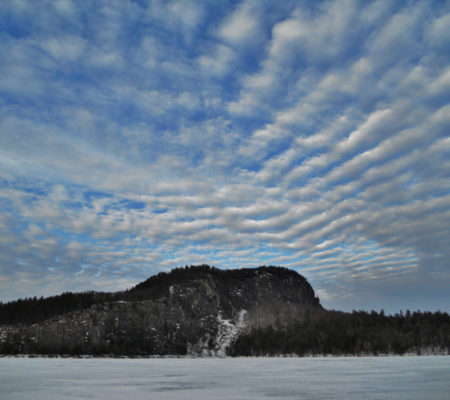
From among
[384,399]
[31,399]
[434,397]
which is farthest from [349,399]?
[31,399]

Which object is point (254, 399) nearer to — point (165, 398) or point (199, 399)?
point (199, 399)

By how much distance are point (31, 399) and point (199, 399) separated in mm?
10790

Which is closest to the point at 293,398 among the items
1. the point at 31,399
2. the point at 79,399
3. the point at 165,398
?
the point at 165,398

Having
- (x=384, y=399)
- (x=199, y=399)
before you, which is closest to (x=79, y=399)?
(x=199, y=399)

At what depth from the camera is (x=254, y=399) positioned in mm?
26297

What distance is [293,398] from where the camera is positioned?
27.1m

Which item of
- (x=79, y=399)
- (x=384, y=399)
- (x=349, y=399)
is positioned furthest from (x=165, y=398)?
(x=384, y=399)

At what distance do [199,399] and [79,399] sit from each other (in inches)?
307

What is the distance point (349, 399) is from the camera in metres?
26.0

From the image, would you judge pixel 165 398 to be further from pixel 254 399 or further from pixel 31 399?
pixel 31 399

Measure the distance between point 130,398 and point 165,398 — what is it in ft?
8.00

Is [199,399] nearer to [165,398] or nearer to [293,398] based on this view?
[165,398]

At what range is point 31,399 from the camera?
2600cm

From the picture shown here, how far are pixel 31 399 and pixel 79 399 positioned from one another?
3.02m
